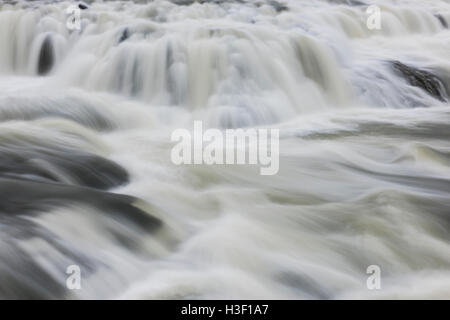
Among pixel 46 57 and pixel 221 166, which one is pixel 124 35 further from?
pixel 221 166

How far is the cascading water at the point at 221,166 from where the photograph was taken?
10.5 feet

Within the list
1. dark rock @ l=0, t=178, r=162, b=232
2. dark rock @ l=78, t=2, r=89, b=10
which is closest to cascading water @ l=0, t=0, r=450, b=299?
dark rock @ l=0, t=178, r=162, b=232

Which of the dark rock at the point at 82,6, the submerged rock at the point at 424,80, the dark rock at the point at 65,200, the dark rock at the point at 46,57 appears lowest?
the dark rock at the point at 65,200

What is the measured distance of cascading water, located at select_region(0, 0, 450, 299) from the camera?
3.20 metres

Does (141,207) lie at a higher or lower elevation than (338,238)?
higher

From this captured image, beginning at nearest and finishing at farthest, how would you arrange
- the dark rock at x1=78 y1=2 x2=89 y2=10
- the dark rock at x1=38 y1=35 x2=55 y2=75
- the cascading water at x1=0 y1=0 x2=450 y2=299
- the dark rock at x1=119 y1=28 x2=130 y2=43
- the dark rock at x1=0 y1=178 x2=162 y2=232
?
the cascading water at x1=0 y1=0 x2=450 y2=299 → the dark rock at x1=0 y1=178 x2=162 y2=232 → the dark rock at x1=119 y1=28 x2=130 y2=43 → the dark rock at x1=38 y1=35 x2=55 y2=75 → the dark rock at x1=78 y1=2 x2=89 y2=10

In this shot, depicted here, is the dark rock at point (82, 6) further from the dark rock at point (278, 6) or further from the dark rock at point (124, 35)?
the dark rock at point (278, 6)

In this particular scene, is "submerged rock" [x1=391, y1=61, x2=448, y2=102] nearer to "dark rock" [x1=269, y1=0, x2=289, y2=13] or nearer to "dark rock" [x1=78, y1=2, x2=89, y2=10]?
"dark rock" [x1=269, y1=0, x2=289, y2=13]

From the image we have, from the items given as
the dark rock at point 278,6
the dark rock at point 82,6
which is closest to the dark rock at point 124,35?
the dark rock at point 82,6

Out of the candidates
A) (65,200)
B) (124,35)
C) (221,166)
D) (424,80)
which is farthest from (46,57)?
(424,80)

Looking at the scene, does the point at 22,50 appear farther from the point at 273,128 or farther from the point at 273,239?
the point at 273,239

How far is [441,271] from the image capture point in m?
3.32
